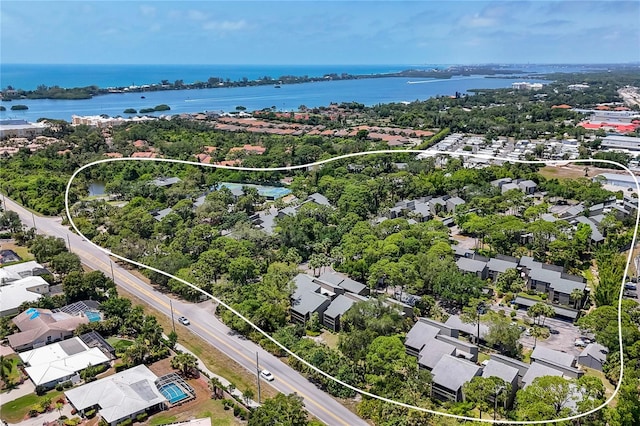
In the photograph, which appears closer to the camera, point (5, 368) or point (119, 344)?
point (5, 368)

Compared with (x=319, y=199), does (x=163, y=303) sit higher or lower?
lower

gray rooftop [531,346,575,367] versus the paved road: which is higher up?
gray rooftop [531,346,575,367]

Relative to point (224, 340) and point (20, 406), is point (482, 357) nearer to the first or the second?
point (224, 340)

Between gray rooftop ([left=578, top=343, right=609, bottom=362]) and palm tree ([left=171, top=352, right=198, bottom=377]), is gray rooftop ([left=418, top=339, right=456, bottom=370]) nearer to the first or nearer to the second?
gray rooftop ([left=578, top=343, right=609, bottom=362])

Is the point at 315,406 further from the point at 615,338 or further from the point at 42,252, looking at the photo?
the point at 42,252

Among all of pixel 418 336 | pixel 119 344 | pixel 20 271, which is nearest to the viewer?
pixel 418 336

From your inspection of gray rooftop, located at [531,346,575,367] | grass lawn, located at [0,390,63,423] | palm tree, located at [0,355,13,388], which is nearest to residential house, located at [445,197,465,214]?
gray rooftop, located at [531,346,575,367]

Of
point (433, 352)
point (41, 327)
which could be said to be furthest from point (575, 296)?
point (41, 327)
